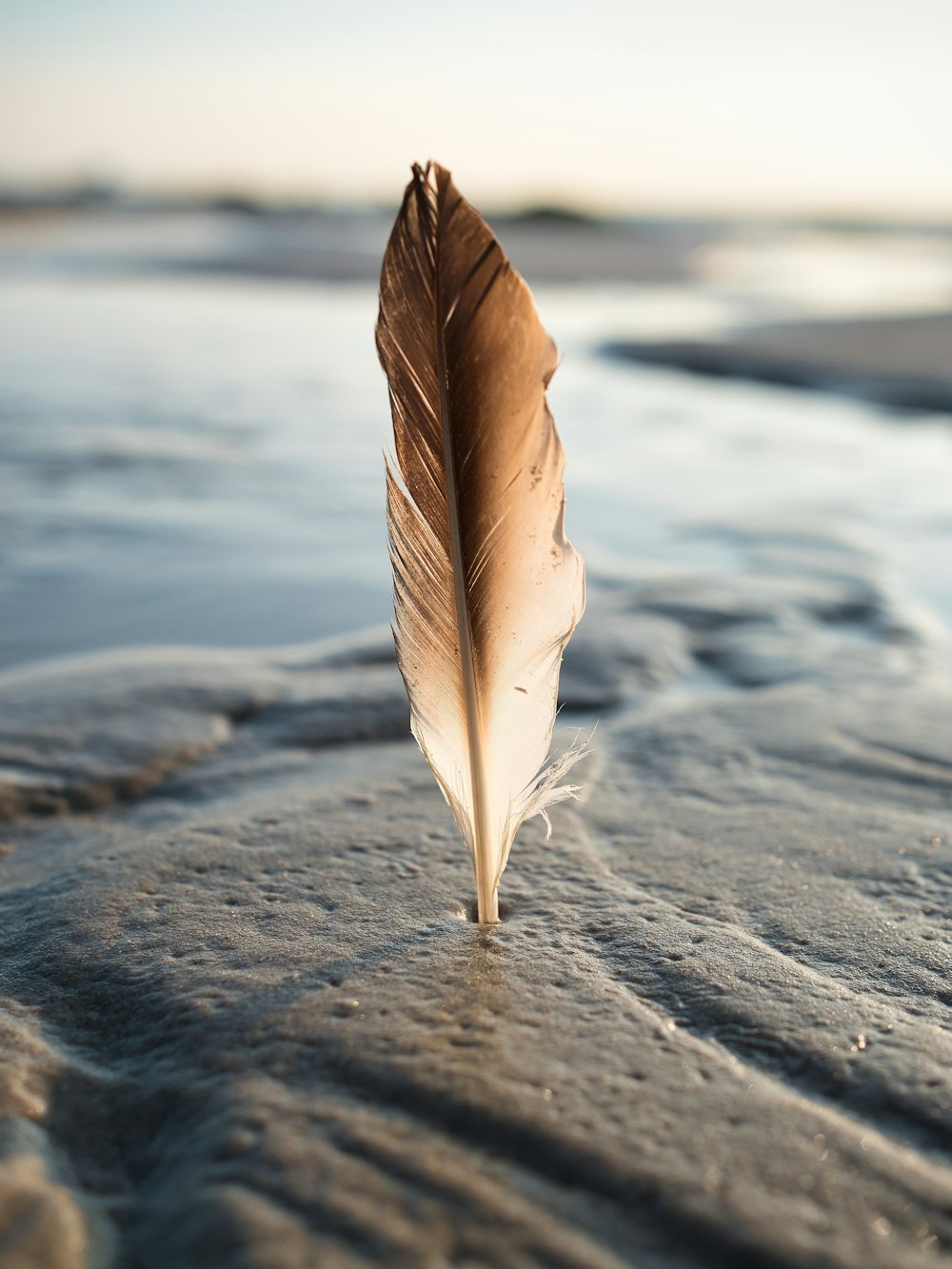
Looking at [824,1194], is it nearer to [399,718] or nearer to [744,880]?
[744,880]

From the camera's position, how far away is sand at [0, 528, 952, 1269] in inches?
45.6

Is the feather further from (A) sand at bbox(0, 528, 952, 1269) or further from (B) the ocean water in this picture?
(B) the ocean water

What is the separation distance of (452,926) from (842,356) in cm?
991

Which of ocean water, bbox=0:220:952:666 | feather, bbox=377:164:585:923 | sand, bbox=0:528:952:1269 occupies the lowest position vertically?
sand, bbox=0:528:952:1269

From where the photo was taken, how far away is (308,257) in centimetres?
2277

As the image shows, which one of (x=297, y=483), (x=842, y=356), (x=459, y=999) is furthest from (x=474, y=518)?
(x=842, y=356)

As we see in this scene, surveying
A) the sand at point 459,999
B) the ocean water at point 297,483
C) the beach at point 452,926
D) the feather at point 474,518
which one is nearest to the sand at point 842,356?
the ocean water at point 297,483

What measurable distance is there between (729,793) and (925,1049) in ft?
2.94

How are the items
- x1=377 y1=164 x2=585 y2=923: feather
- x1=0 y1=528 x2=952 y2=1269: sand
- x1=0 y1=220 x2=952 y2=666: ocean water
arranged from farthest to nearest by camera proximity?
x1=0 y1=220 x2=952 y2=666: ocean water → x1=377 y1=164 x2=585 y2=923: feather → x1=0 y1=528 x2=952 y2=1269: sand

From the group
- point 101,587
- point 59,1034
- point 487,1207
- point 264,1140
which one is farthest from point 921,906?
point 101,587

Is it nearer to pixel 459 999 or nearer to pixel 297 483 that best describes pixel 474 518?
pixel 459 999

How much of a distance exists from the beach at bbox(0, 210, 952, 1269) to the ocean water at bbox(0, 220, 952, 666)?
0.04 metres

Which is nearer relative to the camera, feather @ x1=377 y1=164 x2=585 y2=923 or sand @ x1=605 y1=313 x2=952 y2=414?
feather @ x1=377 y1=164 x2=585 y2=923

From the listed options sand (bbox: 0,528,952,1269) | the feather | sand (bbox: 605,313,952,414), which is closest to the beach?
sand (bbox: 0,528,952,1269)
